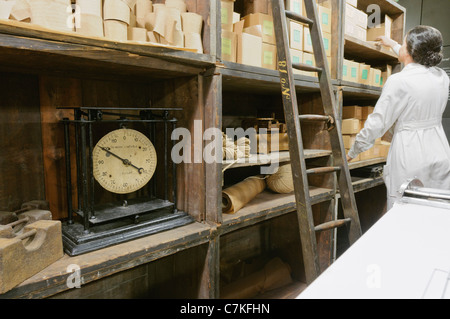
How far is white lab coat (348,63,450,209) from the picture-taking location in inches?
77.4

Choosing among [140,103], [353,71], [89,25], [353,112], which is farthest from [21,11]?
[353,112]

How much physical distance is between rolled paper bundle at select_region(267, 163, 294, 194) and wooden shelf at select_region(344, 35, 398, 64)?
1066 millimetres

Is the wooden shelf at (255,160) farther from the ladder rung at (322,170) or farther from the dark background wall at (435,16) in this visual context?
the dark background wall at (435,16)

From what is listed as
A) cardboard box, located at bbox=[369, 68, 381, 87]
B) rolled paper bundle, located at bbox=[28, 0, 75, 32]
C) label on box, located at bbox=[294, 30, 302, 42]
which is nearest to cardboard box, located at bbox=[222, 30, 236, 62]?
label on box, located at bbox=[294, 30, 302, 42]

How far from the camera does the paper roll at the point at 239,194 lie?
1595 millimetres

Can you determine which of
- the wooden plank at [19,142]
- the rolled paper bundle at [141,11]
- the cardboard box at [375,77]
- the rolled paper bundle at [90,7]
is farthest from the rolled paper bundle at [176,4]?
the cardboard box at [375,77]

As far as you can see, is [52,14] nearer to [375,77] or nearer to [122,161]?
[122,161]

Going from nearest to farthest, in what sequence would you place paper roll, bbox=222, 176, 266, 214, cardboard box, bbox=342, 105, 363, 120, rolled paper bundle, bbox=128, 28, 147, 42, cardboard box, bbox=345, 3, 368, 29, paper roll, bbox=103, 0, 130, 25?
paper roll, bbox=103, 0, 130, 25, rolled paper bundle, bbox=128, 28, 147, 42, paper roll, bbox=222, 176, 266, 214, cardboard box, bbox=345, 3, 368, 29, cardboard box, bbox=342, 105, 363, 120

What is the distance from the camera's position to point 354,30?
233 centimetres

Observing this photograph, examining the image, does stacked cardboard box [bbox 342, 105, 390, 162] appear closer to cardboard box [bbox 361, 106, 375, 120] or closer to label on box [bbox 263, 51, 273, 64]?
cardboard box [bbox 361, 106, 375, 120]

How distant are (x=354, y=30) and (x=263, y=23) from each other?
106 centimetres

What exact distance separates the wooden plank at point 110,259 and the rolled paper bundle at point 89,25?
78 cm

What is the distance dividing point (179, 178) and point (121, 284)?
810 mm
